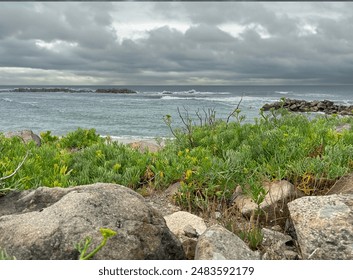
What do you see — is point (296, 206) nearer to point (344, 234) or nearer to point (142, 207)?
point (344, 234)

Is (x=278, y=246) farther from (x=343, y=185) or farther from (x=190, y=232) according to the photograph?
(x=343, y=185)

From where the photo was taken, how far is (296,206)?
428 cm

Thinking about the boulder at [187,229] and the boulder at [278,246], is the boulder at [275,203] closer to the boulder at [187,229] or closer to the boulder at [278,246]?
the boulder at [278,246]

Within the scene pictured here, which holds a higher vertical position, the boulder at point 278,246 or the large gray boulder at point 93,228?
the large gray boulder at point 93,228

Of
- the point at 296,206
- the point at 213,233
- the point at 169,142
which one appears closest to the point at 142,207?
the point at 213,233

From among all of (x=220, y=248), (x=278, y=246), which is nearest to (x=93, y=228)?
(x=220, y=248)

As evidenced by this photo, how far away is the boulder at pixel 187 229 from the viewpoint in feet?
13.0

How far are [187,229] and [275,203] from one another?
1.46 m

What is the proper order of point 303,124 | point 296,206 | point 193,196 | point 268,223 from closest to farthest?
point 296,206, point 268,223, point 193,196, point 303,124

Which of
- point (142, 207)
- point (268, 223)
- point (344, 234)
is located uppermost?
point (142, 207)

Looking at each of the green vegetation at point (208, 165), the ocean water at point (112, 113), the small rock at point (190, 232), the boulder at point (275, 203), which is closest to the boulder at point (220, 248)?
the small rock at point (190, 232)

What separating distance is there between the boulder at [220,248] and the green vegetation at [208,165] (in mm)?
1320

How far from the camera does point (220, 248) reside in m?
3.44
